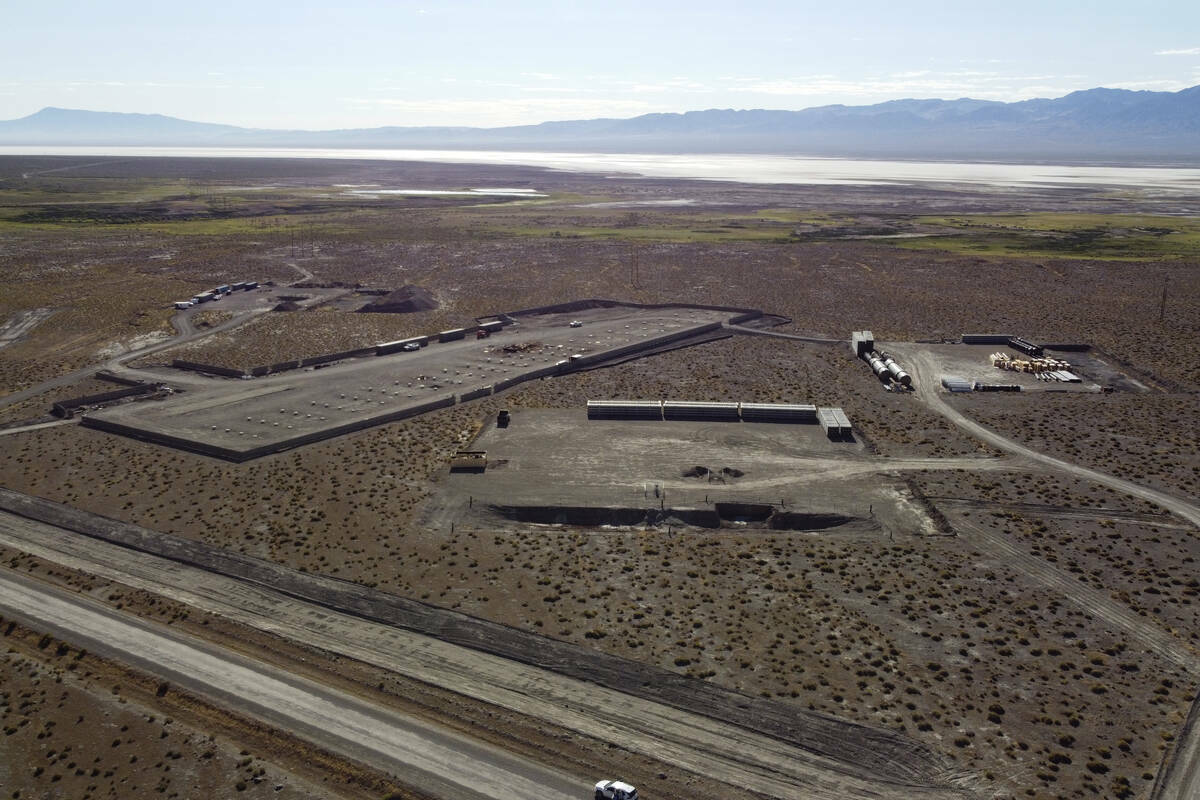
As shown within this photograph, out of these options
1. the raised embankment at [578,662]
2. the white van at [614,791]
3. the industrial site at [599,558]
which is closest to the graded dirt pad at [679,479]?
the industrial site at [599,558]

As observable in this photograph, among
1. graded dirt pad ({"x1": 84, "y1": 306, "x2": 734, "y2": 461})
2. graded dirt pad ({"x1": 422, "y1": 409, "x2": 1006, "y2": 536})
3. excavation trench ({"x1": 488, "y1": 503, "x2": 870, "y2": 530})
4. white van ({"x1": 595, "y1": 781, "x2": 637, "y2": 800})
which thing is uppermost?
graded dirt pad ({"x1": 84, "y1": 306, "x2": 734, "y2": 461})

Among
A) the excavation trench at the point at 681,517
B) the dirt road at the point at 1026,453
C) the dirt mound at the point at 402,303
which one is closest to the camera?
the excavation trench at the point at 681,517

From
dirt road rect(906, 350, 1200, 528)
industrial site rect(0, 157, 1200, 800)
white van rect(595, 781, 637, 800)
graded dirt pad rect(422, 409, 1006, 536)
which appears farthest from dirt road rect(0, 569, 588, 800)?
dirt road rect(906, 350, 1200, 528)

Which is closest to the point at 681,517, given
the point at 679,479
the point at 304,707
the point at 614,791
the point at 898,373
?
the point at 679,479

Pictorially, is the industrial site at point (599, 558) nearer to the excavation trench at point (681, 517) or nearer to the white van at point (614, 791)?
the white van at point (614, 791)

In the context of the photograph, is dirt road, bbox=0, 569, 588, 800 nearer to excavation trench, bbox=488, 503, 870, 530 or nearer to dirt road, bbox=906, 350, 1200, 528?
excavation trench, bbox=488, 503, 870, 530

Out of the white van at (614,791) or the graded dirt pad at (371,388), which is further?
the graded dirt pad at (371,388)
